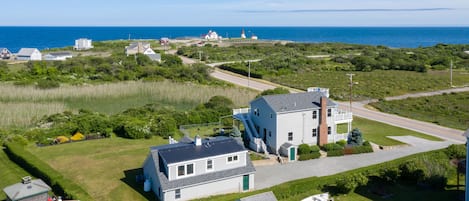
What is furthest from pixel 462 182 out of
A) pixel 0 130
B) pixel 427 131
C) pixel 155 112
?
pixel 0 130

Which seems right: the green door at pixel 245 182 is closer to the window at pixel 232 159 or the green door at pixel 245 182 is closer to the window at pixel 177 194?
the window at pixel 232 159

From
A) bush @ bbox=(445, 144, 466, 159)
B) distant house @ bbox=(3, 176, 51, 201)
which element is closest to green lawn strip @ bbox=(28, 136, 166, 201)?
distant house @ bbox=(3, 176, 51, 201)

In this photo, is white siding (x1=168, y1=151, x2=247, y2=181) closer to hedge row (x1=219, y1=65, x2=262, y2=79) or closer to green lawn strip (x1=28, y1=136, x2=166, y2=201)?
green lawn strip (x1=28, y1=136, x2=166, y2=201)

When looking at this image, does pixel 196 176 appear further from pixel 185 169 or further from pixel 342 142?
pixel 342 142

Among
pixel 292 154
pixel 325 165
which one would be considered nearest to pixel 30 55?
pixel 292 154

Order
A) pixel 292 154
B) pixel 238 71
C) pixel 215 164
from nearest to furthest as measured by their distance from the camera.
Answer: pixel 215 164, pixel 292 154, pixel 238 71

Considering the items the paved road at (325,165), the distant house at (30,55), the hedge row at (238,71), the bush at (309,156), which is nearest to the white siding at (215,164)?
the paved road at (325,165)
